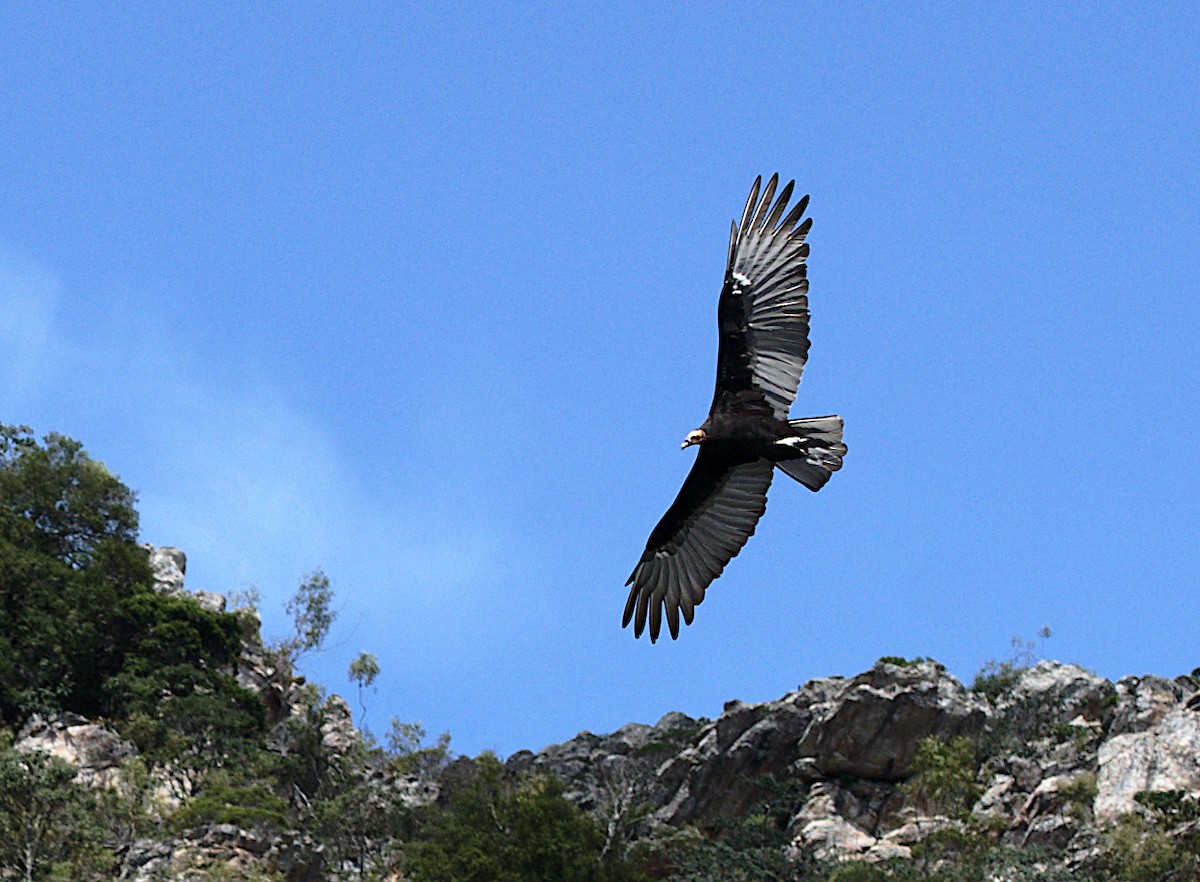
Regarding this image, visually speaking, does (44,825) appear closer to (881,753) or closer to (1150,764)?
(881,753)

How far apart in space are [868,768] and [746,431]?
3846 centimetres

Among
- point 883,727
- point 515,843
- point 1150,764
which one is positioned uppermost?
point 883,727

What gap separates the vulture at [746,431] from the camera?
17172 millimetres

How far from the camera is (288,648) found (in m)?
67.1

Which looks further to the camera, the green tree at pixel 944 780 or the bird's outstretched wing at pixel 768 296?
the green tree at pixel 944 780

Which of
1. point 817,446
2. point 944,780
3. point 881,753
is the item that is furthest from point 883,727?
point 817,446

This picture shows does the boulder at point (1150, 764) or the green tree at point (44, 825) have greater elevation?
the boulder at point (1150, 764)

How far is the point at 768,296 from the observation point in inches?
679

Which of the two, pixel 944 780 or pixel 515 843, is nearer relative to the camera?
pixel 515 843

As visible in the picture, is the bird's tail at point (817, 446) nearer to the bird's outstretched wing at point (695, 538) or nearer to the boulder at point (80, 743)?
the bird's outstretched wing at point (695, 538)

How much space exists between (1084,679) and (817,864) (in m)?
16.6

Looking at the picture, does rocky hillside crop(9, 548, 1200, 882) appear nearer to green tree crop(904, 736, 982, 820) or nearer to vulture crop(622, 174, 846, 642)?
green tree crop(904, 736, 982, 820)

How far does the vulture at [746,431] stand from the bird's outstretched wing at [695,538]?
0.04 feet

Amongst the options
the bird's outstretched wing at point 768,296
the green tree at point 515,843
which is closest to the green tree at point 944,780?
the green tree at point 515,843
